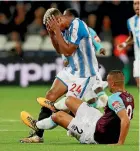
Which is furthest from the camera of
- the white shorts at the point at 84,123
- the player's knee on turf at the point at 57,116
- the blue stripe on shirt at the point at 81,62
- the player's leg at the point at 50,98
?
the blue stripe on shirt at the point at 81,62

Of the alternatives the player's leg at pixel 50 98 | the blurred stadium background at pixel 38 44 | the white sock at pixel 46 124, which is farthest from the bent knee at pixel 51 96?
the blurred stadium background at pixel 38 44

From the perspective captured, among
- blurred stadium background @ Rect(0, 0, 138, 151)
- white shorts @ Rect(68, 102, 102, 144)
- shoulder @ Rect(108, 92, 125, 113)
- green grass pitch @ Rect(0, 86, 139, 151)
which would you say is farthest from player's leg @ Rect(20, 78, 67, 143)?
blurred stadium background @ Rect(0, 0, 138, 151)

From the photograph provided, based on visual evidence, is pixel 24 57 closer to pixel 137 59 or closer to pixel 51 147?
pixel 137 59

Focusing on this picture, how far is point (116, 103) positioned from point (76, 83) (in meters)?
1.81

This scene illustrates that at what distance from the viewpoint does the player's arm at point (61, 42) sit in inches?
427

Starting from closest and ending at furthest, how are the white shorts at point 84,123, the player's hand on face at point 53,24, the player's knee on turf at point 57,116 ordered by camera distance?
the white shorts at point 84,123 → the player's knee on turf at point 57,116 → the player's hand on face at point 53,24

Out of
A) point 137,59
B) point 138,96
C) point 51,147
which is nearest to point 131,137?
point 51,147

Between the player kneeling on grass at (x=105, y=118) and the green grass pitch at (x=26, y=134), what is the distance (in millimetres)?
167

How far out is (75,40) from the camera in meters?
11.1

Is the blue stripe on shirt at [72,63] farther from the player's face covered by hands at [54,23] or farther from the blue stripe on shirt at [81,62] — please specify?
the player's face covered by hands at [54,23]

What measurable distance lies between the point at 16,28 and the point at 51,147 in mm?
12765

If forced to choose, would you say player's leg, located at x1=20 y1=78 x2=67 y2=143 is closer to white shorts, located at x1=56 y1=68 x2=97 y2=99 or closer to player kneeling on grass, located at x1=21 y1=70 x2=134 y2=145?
white shorts, located at x1=56 y1=68 x2=97 y2=99

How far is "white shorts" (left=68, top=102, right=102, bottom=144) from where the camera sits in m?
10.2

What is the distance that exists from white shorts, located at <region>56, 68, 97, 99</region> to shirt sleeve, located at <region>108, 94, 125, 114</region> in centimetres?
153
